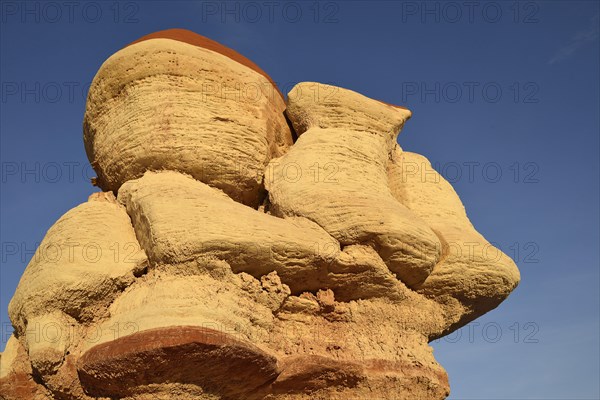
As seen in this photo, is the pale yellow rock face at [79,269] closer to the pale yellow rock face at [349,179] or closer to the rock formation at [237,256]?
the rock formation at [237,256]

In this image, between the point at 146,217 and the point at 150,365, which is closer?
the point at 150,365

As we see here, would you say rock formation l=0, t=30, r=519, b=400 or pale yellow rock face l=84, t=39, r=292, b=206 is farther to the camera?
pale yellow rock face l=84, t=39, r=292, b=206

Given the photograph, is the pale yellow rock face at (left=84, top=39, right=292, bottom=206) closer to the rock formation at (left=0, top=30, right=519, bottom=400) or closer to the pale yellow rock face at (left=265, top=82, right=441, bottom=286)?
the rock formation at (left=0, top=30, right=519, bottom=400)

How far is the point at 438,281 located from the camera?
23.3 ft

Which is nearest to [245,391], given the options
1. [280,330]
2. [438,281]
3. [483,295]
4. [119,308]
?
[280,330]

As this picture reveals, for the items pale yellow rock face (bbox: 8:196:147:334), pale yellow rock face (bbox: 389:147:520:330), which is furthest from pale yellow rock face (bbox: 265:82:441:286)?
pale yellow rock face (bbox: 8:196:147:334)

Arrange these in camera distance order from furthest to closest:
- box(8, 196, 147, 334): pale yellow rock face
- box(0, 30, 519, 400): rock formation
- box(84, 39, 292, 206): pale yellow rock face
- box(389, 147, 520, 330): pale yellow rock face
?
1. box(389, 147, 520, 330): pale yellow rock face
2. box(84, 39, 292, 206): pale yellow rock face
3. box(8, 196, 147, 334): pale yellow rock face
4. box(0, 30, 519, 400): rock formation

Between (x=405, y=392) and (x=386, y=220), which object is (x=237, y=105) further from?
(x=405, y=392)

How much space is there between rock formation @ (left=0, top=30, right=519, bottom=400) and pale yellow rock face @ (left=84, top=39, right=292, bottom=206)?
0.07 ft

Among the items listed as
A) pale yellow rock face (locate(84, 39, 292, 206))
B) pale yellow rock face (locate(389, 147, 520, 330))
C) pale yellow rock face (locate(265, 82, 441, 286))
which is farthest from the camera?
pale yellow rock face (locate(389, 147, 520, 330))

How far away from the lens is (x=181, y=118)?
270 inches

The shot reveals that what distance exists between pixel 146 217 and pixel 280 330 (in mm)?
1540

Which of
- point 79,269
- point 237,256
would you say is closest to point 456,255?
point 237,256

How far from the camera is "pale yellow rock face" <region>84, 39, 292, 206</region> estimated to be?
6801 millimetres
